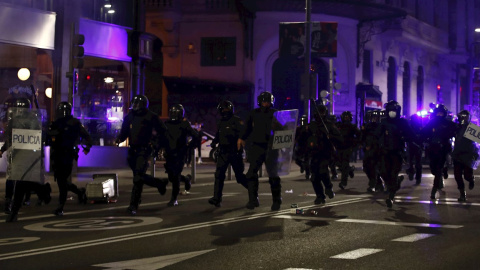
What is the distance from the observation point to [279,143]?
12.4 m

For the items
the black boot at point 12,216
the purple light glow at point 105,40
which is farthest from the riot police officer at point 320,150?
the purple light glow at point 105,40

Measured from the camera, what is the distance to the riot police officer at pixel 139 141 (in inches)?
492

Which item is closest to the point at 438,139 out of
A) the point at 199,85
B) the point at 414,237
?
the point at 414,237

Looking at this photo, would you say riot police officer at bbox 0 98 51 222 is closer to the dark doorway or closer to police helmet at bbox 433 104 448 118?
police helmet at bbox 433 104 448 118

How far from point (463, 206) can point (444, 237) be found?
4.24 meters

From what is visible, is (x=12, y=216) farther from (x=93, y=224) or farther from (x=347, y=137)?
(x=347, y=137)

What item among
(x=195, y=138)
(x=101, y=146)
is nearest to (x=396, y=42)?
(x=101, y=146)

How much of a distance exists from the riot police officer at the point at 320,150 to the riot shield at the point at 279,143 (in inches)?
44.5

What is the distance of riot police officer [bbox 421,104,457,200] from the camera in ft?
48.4

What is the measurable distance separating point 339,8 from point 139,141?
82.6 feet

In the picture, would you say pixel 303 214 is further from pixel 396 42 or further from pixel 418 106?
pixel 418 106

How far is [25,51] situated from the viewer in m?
22.8

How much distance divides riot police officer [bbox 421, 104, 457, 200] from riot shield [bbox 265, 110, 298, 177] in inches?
130

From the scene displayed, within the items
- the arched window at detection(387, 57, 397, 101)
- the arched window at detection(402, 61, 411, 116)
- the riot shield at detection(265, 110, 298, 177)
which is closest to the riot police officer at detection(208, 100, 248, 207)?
the riot shield at detection(265, 110, 298, 177)
